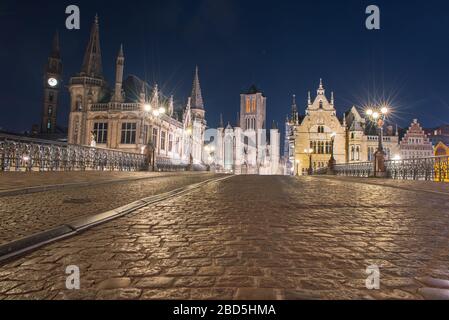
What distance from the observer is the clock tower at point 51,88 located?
2756 inches

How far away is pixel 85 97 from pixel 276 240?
44156 millimetres

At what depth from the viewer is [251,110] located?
306 feet

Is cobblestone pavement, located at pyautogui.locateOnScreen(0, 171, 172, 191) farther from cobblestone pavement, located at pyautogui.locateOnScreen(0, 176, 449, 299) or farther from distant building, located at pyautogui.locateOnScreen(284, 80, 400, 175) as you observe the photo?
distant building, located at pyautogui.locateOnScreen(284, 80, 400, 175)

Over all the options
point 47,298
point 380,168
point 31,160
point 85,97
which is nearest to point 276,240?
point 47,298

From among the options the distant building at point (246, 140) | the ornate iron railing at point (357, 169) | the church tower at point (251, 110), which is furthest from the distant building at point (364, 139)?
the church tower at point (251, 110)

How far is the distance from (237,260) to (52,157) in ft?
56.3

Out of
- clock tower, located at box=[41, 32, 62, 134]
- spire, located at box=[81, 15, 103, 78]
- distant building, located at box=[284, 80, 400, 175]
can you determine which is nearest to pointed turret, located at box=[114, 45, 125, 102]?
spire, located at box=[81, 15, 103, 78]

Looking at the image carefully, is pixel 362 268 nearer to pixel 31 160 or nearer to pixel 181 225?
pixel 181 225

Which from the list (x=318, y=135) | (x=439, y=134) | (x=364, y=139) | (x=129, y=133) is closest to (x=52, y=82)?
(x=129, y=133)

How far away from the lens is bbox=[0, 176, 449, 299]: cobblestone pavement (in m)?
1.82

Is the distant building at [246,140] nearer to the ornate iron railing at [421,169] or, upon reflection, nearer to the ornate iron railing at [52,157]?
the ornate iron railing at [52,157]

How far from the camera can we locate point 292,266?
223cm

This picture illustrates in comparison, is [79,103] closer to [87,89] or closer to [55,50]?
[87,89]

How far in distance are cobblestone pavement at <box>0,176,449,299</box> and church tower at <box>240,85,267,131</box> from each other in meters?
90.0
